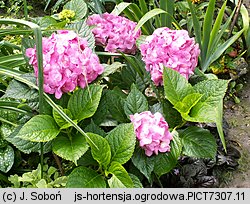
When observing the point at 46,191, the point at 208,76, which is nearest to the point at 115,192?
the point at 46,191

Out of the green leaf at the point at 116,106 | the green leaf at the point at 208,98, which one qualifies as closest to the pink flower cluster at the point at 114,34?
the green leaf at the point at 116,106

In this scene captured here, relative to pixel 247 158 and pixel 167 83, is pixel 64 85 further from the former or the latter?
pixel 247 158

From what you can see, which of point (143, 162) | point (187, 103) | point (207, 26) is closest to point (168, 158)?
point (143, 162)

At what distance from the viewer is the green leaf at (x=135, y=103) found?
172cm

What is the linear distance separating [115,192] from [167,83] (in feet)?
1.33

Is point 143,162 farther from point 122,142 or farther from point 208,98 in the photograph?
point 208,98

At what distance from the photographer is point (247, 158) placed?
7.18 ft

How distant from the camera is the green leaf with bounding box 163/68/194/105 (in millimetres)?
1676

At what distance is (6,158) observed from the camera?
1.83 meters

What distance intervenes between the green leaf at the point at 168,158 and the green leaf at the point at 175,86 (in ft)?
0.40

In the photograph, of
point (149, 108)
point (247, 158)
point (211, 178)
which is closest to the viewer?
point (149, 108)

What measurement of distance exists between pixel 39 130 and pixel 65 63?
228 mm

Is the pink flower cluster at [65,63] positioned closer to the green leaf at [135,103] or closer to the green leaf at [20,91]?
the green leaf at [20,91]

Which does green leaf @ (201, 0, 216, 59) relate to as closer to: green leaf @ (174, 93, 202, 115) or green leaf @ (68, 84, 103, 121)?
green leaf @ (174, 93, 202, 115)
